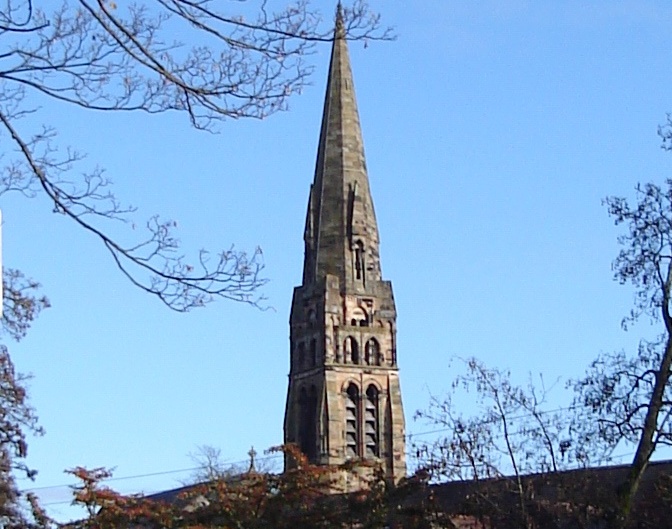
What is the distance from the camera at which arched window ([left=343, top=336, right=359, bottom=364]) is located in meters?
70.8

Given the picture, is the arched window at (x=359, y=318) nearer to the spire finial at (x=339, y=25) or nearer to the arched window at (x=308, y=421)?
the arched window at (x=308, y=421)

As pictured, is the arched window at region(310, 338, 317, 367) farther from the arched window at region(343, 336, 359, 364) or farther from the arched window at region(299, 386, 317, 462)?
the arched window at region(343, 336, 359, 364)

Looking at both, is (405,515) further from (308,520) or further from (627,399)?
(627,399)

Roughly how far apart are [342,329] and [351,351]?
1.09 m

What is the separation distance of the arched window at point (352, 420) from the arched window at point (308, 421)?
4.66 feet

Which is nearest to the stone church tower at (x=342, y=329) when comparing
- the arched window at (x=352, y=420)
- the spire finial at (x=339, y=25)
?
the arched window at (x=352, y=420)

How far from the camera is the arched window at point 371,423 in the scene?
68.9 m

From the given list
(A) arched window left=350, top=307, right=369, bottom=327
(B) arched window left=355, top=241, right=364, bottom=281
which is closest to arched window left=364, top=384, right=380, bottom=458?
(A) arched window left=350, top=307, right=369, bottom=327

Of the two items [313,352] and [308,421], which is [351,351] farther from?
[308,421]

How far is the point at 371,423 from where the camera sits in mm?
69750

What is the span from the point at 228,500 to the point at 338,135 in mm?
49031

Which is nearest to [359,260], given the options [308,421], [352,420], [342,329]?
[342,329]

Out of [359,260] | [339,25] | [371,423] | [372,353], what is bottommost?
[339,25]

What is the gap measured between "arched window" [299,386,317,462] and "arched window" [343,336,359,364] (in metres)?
2.05
